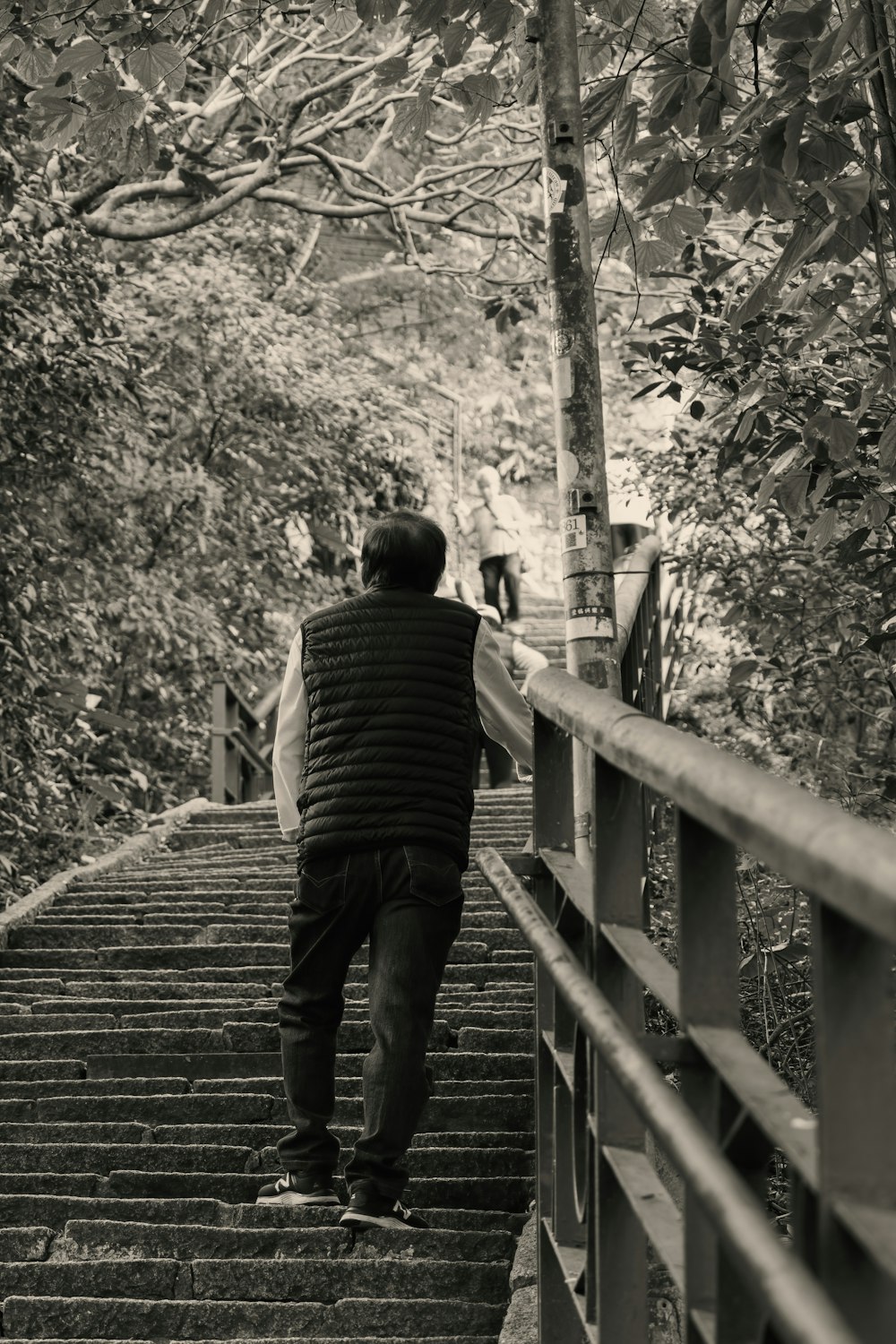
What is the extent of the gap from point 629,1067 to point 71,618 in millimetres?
9504

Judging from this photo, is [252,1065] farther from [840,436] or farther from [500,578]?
[500,578]

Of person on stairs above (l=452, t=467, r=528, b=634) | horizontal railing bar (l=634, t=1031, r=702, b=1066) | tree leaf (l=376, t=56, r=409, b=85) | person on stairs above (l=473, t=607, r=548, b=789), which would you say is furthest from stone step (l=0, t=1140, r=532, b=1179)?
person on stairs above (l=452, t=467, r=528, b=634)

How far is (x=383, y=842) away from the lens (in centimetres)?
433

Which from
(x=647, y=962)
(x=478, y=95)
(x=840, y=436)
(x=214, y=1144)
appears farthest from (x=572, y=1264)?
(x=478, y=95)

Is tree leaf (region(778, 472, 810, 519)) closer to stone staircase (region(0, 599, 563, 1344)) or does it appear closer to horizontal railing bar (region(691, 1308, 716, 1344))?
stone staircase (region(0, 599, 563, 1344))

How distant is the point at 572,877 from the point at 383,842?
1416 mm

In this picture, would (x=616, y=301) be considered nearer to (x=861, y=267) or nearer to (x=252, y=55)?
(x=252, y=55)

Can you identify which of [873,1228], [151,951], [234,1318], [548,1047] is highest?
[873,1228]

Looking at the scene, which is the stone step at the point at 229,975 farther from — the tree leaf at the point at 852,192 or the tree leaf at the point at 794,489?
the tree leaf at the point at 852,192

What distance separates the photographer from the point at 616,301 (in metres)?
16.7

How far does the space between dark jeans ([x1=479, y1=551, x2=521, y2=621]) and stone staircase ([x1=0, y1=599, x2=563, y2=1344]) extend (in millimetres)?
7126

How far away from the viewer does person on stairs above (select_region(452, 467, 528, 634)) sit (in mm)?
14555

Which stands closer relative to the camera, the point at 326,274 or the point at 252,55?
the point at 252,55

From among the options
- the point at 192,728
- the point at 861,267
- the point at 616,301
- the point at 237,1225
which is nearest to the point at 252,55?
the point at 616,301
